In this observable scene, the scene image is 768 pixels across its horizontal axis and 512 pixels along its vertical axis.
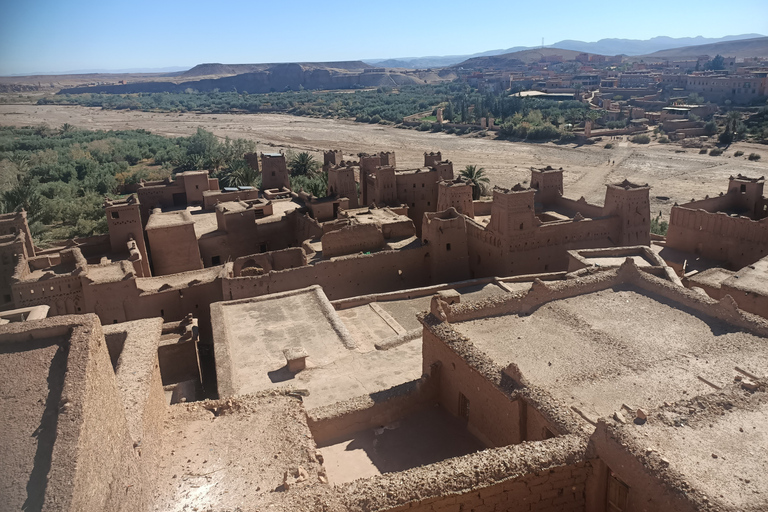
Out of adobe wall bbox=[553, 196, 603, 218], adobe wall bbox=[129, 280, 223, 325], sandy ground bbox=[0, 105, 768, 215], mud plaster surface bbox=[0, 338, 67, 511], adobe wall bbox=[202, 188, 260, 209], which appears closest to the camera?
mud plaster surface bbox=[0, 338, 67, 511]

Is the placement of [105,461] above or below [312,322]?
above

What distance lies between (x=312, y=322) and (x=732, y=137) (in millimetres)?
65426

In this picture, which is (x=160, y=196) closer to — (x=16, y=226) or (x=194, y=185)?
(x=194, y=185)

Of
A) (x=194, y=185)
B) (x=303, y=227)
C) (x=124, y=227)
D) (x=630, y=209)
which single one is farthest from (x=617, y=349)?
(x=194, y=185)

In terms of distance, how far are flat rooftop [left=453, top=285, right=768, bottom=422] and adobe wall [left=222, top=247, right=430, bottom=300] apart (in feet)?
24.2

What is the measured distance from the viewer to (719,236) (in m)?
21.5

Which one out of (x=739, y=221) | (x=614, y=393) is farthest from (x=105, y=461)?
(x=739, y=221)

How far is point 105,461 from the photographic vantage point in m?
6.20

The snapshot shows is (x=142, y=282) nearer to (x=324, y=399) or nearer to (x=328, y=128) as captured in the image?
(x=324, y=399)

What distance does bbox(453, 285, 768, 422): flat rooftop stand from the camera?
9.48 meters

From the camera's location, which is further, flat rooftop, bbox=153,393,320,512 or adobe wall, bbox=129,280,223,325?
adobe wall, bbox=129,280,223,325

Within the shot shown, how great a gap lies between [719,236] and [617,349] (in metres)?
13.7

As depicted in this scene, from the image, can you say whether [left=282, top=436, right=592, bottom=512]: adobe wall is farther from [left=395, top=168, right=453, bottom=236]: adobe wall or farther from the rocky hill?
the rocky hill

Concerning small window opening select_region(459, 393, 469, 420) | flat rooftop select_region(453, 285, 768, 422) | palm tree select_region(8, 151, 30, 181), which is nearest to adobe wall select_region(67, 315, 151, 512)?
small window opening select_region(459, 393, 469, 420)
